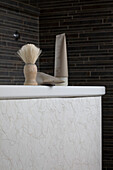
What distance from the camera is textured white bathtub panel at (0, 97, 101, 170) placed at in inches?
64.9

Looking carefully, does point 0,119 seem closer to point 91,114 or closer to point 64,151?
point 64,151

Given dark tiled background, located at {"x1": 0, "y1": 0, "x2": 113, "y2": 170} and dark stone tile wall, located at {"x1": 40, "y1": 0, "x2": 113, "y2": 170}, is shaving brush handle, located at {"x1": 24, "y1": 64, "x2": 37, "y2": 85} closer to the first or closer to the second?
dark tiled background, located at {"x1": 0, "y1": 0, "x2": 113, "y2": 170}

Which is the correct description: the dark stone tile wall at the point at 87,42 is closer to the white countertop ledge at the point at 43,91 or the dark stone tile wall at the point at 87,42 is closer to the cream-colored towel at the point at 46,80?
the white countertop ledge at the point at 43,91

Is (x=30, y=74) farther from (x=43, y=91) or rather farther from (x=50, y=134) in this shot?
(x=50, y=134)

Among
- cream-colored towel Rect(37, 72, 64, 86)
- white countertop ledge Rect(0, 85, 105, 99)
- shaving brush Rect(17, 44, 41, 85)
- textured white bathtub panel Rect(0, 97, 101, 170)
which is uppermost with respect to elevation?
shaving brush Rect(17, 44, 41, 85)

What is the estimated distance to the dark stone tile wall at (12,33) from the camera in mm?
3117

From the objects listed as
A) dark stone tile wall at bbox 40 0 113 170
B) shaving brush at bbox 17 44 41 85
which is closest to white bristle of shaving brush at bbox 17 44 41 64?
shaving brush at bbox 17 44 41 85

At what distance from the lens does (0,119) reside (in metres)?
1.59

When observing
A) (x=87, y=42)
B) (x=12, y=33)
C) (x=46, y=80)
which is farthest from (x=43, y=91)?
(x=87, y=42)

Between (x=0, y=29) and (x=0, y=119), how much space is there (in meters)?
1.63

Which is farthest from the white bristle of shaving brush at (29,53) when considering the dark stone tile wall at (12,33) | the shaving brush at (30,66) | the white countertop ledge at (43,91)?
the dark stone tile wall at (12,33)

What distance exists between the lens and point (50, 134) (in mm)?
1939

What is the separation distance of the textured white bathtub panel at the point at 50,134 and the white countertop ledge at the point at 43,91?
3 centimetres

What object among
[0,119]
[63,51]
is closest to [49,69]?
[63,51]
